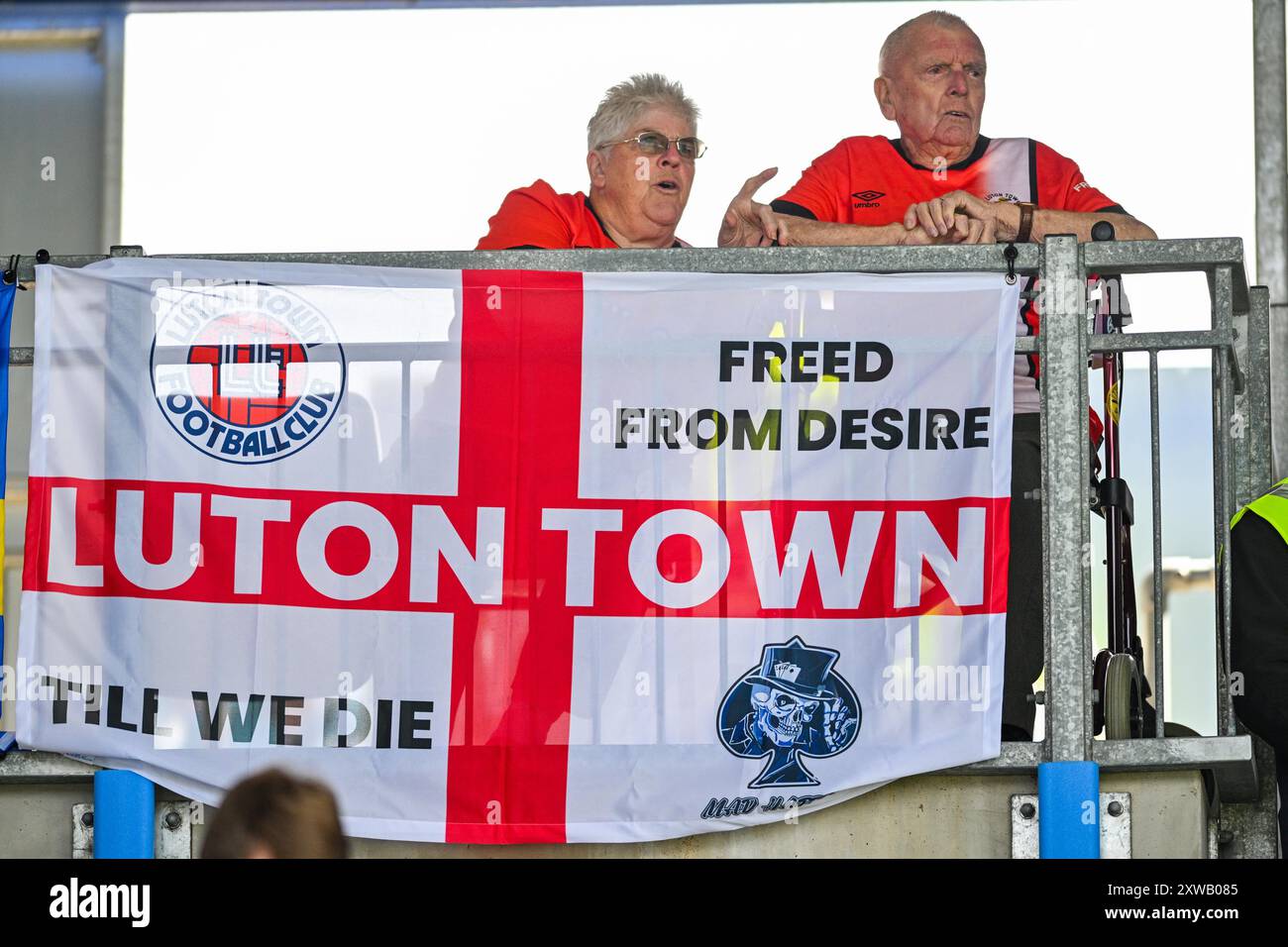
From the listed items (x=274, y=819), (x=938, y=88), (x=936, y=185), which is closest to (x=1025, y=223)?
(x=936, y=185)

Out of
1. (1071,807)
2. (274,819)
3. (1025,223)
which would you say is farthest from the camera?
(1025,223)

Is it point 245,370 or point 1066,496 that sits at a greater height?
point 245,370

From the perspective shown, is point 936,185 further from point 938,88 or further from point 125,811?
point 125,811

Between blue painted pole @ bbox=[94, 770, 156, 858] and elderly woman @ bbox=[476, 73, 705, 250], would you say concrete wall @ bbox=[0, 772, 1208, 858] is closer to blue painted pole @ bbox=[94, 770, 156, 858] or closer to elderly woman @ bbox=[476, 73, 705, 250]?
blue painted pole @ bbox=[94, 770, 156, 858]

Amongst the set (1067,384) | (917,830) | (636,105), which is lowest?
(917,830)

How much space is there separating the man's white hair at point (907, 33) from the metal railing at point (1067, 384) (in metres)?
1.73

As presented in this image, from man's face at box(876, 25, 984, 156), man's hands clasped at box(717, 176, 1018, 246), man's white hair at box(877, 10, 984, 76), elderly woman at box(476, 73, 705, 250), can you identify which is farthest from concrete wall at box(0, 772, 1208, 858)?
man's white hair at box(877, 10, 984, 76)

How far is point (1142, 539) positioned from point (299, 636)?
5.78 metres

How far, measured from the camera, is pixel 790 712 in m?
4.75

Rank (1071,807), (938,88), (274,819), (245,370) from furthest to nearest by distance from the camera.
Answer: (938,88), (245,370), (1071,807), (274,819)

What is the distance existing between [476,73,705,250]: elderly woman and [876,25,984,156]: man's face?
2.43 ft

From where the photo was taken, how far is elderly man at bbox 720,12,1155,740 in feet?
17.9

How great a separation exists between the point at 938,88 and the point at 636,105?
3.47 feet
